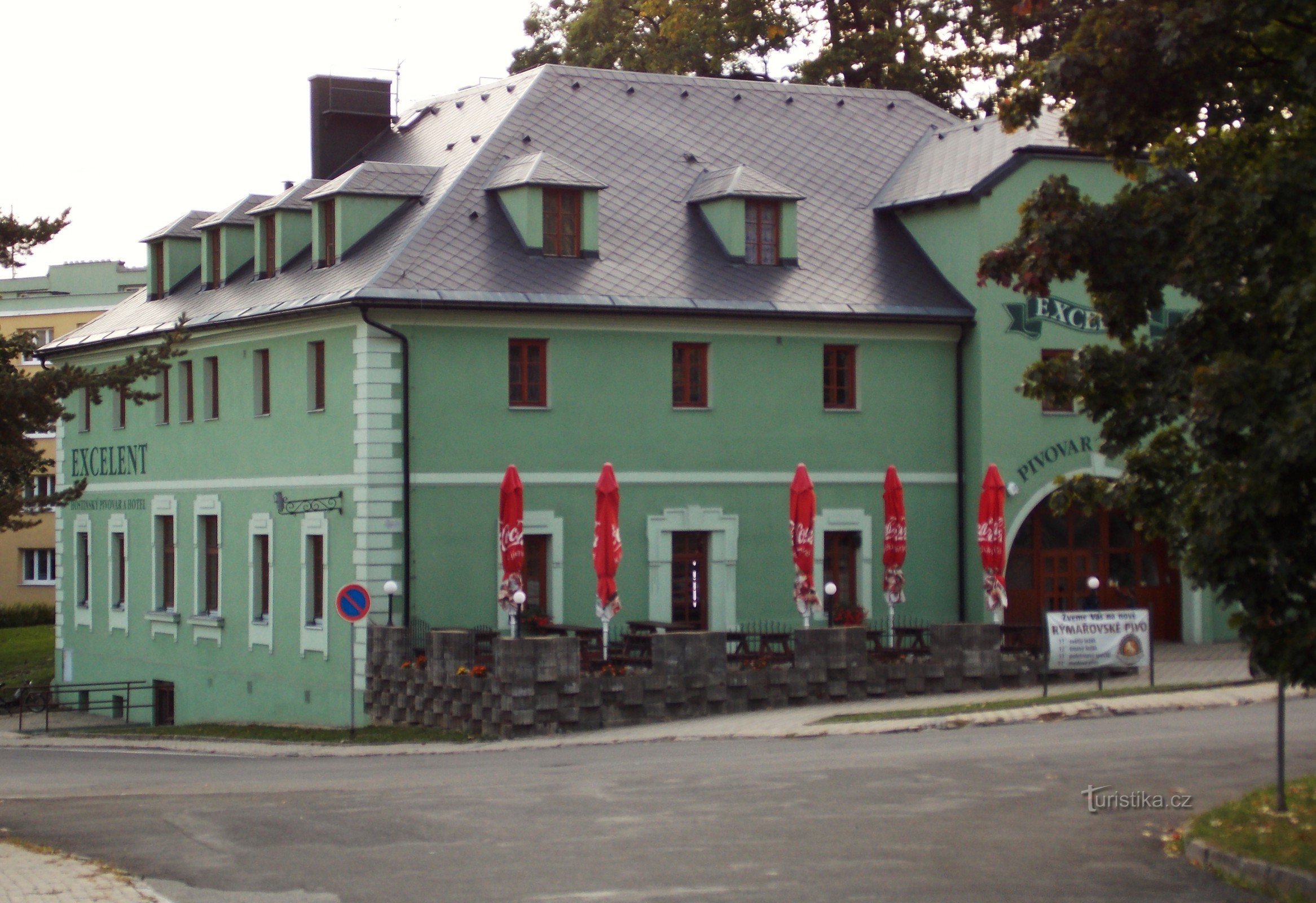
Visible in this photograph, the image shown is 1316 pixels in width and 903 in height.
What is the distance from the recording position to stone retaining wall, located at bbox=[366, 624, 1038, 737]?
88.6ft

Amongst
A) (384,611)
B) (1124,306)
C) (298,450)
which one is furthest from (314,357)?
(1124,306)

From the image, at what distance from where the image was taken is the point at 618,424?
32.4m

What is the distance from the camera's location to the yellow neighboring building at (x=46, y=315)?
69500 millimetres

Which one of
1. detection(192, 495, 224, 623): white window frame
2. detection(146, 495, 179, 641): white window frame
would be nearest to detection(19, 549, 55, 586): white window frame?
detection(146, 495, 179, 641): white window frame

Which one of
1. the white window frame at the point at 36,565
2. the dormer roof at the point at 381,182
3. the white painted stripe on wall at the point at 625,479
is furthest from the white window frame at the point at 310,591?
the white window frame at the point at 36,565

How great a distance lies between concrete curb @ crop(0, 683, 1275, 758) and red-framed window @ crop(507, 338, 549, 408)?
266 inches

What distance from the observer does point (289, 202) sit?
35656 mm

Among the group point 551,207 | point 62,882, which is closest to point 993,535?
point 551,207

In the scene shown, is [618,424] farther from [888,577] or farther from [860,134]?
[860,134]

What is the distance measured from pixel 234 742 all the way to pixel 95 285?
50.1 m

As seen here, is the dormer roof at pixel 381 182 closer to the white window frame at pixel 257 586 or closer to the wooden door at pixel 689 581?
the white window frame at pixel 257 586

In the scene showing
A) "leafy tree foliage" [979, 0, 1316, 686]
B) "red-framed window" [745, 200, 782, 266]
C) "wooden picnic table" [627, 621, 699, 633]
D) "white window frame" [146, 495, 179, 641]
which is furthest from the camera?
"white window frame" [146, 495, 179, 641]

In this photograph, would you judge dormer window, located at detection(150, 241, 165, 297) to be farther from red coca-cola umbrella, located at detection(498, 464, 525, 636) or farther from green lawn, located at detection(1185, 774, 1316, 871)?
green lawn, located at detection(1185, 774, 1316, 871)

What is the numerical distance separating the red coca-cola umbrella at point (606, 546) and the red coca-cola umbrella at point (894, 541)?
493 cm
